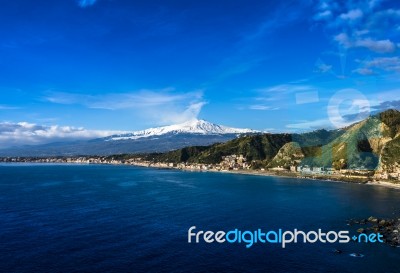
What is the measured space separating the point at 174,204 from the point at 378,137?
11282cm

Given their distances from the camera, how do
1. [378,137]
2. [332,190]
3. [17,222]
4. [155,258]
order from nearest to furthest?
1. [155,258]
2. [17,222]
3. [332,190]
4. [378,137]

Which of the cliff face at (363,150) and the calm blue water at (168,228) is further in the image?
the cliff face at (363,150)

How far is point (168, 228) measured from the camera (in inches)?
2183

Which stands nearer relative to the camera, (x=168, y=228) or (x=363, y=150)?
(x=168, y=228)

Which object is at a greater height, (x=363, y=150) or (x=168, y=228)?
(x=363, y=150)

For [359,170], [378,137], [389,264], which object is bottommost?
[389,264]

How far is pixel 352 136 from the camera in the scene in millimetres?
169250

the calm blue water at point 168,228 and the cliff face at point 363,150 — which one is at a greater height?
the cliff face at point 363,150

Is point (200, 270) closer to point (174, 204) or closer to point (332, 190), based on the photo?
point (174, 204)

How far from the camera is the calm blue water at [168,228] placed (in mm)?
40156

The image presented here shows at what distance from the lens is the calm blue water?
40156 millimetres

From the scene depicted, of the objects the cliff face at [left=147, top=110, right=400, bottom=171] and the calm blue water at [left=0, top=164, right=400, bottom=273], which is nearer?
the calm blue water at [left=0, top=164, right=400, bottom=273]

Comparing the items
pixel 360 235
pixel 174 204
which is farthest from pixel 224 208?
pixel 360 235

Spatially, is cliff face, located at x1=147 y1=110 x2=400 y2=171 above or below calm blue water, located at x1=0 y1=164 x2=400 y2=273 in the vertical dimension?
above
